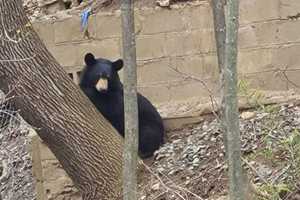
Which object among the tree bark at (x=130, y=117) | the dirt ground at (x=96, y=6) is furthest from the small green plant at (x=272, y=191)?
the dirt ground at (x=96, y=6)

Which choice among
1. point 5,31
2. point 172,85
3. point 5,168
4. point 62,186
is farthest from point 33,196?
point 5,31

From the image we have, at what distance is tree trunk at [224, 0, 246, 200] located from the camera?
12.4ft

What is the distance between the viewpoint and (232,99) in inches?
151

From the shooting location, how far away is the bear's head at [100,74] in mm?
8016

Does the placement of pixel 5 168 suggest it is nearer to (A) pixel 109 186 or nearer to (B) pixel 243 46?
(A) pixel 109 186

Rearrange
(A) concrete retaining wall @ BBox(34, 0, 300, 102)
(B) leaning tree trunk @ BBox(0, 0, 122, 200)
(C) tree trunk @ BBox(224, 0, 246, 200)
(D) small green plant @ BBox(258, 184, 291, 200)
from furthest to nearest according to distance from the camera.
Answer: (A) concrete retaining wall @ BBox(34, 0, 300, 102), (B) leaning tree trunk @ BBox(0, 0, 122, 200), (D) small green plant @ BBox(258, 184, 291, 200), (C) tree trunk @ BBox(224, 0, 246, 200)

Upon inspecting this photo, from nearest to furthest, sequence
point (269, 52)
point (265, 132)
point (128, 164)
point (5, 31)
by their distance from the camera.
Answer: point (128, 164)
point (5, 31)
point (265, 132)
point (269, 52)

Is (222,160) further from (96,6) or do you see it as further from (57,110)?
(96,6)

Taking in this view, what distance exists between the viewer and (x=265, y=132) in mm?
7000

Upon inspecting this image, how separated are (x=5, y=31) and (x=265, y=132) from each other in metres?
2.48

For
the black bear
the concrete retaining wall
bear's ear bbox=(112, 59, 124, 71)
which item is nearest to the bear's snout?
the black bear

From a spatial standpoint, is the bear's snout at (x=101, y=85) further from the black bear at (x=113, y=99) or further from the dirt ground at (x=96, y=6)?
the dirt ground at (x=96, y=6)

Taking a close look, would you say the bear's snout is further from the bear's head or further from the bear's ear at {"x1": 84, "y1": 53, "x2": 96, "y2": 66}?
the bear's ear at {"x1": 84, "y1": 53, "x2": 96, "y2": 66}

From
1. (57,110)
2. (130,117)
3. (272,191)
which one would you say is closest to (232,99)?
(130,117)
